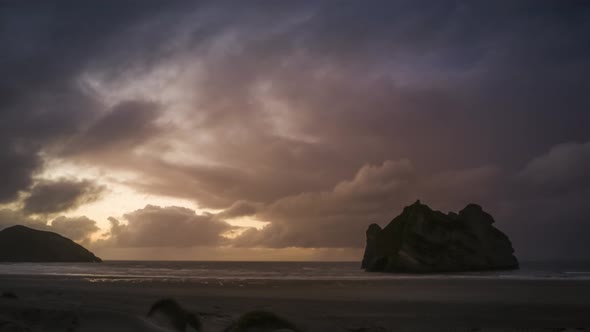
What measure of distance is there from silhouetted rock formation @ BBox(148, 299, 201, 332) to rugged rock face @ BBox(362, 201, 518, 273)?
277 feet

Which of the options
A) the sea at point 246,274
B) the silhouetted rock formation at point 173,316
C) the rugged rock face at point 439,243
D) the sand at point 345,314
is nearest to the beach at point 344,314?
the sand at point 345,314

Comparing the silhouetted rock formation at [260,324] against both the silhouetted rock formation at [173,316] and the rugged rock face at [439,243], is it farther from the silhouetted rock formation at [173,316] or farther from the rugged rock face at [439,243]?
the rugged rock face at [439,243]

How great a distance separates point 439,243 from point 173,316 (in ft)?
307

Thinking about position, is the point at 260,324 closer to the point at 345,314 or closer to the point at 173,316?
the point at 173,316

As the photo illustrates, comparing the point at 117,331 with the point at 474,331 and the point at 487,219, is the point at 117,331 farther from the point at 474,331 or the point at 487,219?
the point at 487,219

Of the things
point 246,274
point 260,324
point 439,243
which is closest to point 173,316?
point 260,324

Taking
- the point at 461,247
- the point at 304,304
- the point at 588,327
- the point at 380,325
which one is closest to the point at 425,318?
the point at 380,325

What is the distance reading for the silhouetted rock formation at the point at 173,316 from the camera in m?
12.4

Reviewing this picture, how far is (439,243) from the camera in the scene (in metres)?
97.9

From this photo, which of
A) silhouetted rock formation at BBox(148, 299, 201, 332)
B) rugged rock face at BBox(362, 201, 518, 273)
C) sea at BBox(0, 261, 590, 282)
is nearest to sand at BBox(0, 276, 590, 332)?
silhouetted rock formation at BBox(148, 299, 201, 332)

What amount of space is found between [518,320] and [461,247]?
280 feet

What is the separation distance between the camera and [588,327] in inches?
770

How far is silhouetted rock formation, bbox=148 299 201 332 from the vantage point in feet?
40.8

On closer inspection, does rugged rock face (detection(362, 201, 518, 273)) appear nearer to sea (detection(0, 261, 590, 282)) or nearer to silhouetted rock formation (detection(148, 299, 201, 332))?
sea (detection(0, 261, 590, 282))
